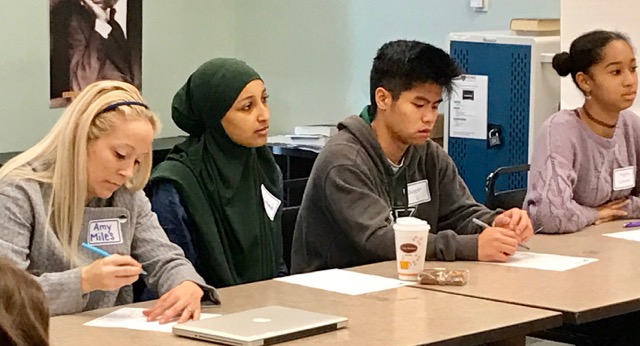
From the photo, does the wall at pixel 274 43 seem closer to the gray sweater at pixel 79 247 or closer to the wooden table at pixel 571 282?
the wooden table at pixel 571 282

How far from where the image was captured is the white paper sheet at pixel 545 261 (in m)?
2.71

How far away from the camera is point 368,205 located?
290cm

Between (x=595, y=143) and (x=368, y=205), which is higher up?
(x=595, y=143)

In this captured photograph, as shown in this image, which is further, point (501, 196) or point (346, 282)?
point (501, 196)

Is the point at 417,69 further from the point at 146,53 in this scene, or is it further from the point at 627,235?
the point at 146,53

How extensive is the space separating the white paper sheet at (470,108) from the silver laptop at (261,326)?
2.54 meters

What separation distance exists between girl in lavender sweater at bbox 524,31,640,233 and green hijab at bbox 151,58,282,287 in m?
0.85

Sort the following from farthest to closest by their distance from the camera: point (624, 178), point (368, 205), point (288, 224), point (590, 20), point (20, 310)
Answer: point (590, 20)
point (624, 178)
point (288, 224)
point (368, 205)
point (20, 310)

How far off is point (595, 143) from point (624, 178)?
16cm

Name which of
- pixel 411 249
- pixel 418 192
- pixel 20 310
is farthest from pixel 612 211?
pixel 20 310

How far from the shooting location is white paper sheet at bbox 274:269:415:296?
2490 mm

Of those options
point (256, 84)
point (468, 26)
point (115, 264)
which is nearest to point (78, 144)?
point (115, 264)

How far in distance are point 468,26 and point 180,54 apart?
170 cm

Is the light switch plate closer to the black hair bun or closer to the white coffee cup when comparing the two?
the black hair bun
